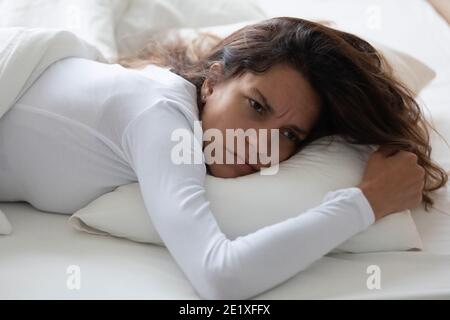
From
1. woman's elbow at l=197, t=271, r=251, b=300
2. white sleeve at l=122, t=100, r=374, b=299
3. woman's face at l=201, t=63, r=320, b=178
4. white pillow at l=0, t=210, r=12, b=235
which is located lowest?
white pillow at l=0, t=210, r=12, b=235

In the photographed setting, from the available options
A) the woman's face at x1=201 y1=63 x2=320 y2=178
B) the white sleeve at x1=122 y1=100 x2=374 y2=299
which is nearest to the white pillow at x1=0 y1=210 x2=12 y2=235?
the white sleeve at x1=122 y1=100 x2=374 y2=299

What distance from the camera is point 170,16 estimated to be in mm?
1627

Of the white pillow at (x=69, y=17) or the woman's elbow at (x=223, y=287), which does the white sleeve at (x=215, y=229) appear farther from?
the white pillow at (x=69, y=17)

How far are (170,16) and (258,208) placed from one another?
2.59 ft

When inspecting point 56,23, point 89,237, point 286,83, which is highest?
point 286,83

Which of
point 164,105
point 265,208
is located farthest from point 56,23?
point 265,208

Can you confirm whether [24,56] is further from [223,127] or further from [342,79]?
[342,79]

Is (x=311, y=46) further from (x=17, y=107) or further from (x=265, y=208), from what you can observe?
(x=17, y=107)

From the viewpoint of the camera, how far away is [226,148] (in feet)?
3.43

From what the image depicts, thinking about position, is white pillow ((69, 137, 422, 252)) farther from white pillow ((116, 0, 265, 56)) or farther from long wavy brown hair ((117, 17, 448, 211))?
white pillow ((116, 0, 265, 56))

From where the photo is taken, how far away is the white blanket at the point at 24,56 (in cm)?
104

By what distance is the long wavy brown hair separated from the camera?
1075mm

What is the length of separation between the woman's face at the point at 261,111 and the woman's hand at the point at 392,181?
0.44 feet
